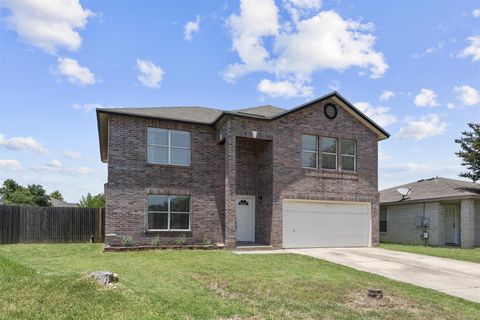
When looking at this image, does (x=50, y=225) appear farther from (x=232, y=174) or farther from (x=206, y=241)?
(x=232, y=174)

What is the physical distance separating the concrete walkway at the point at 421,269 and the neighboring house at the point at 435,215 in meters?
6.29

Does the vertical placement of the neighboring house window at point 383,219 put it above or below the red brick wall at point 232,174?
below

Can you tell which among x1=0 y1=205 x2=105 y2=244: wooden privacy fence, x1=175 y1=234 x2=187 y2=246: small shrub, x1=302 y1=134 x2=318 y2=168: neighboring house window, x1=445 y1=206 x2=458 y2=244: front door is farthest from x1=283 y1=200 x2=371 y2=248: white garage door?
x1=0 y1=205 x2=105 y2=244: wooden privacy fence

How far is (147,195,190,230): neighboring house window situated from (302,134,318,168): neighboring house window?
221 inches

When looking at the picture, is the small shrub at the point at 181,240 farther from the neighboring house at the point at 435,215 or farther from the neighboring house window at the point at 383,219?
the neighboring house window at the point at 383,219

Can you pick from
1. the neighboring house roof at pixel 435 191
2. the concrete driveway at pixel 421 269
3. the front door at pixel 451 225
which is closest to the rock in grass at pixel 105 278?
the concrete driveway at pixel 421 269

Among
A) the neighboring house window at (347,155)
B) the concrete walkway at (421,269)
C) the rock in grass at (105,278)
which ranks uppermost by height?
the neighboring house window at (347,155)

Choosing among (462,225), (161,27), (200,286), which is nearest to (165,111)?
(161,27)

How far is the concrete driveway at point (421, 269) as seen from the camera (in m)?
9.55

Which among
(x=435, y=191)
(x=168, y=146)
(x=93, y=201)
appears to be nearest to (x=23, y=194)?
(x=93, y=201)

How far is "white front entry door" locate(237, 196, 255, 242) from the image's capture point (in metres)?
18.0

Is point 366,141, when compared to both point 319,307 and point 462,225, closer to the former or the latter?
point 462,225

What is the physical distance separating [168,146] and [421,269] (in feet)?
35.1

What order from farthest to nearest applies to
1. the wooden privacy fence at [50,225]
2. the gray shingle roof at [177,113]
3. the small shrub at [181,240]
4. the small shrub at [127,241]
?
the wooden privacy fence at [50,225], the gray shingle roof at [177,113], the small shrub at [181,240], the small shrub at [127,241]
